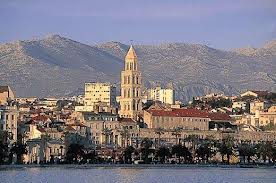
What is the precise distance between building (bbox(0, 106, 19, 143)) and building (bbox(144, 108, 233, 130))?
4336cm

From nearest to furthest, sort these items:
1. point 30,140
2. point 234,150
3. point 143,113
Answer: point 30,140 → point 234,150 → point 143,113

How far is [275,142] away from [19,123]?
4568 centimetres

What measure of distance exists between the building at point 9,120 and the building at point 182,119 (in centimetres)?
4336

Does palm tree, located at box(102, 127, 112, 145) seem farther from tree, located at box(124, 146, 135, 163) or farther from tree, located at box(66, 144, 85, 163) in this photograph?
tree, located at box(66, 144, 85, 163)

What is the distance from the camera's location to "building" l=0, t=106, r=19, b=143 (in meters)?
136

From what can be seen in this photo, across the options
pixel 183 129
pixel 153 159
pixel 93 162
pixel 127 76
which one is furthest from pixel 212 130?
pixel 93 162

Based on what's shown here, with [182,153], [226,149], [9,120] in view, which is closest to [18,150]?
[9,120]

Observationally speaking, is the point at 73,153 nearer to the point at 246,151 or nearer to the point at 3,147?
the point at 3,147

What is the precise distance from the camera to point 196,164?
14400 centimetres

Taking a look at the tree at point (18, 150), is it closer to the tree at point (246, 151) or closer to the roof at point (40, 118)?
the roof at point (40, 118)

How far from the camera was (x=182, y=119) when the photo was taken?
183250 mm

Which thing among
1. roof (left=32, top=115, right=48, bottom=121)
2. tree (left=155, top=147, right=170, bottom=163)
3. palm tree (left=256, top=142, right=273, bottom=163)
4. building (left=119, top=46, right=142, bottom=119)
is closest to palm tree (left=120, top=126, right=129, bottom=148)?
roof (left=32, top=115, right=48, bottom=121)

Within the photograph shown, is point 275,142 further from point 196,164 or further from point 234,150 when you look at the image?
point 196,164

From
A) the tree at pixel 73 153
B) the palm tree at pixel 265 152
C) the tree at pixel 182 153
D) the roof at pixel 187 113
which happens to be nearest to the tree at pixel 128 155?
the tree at pixel 182 153
